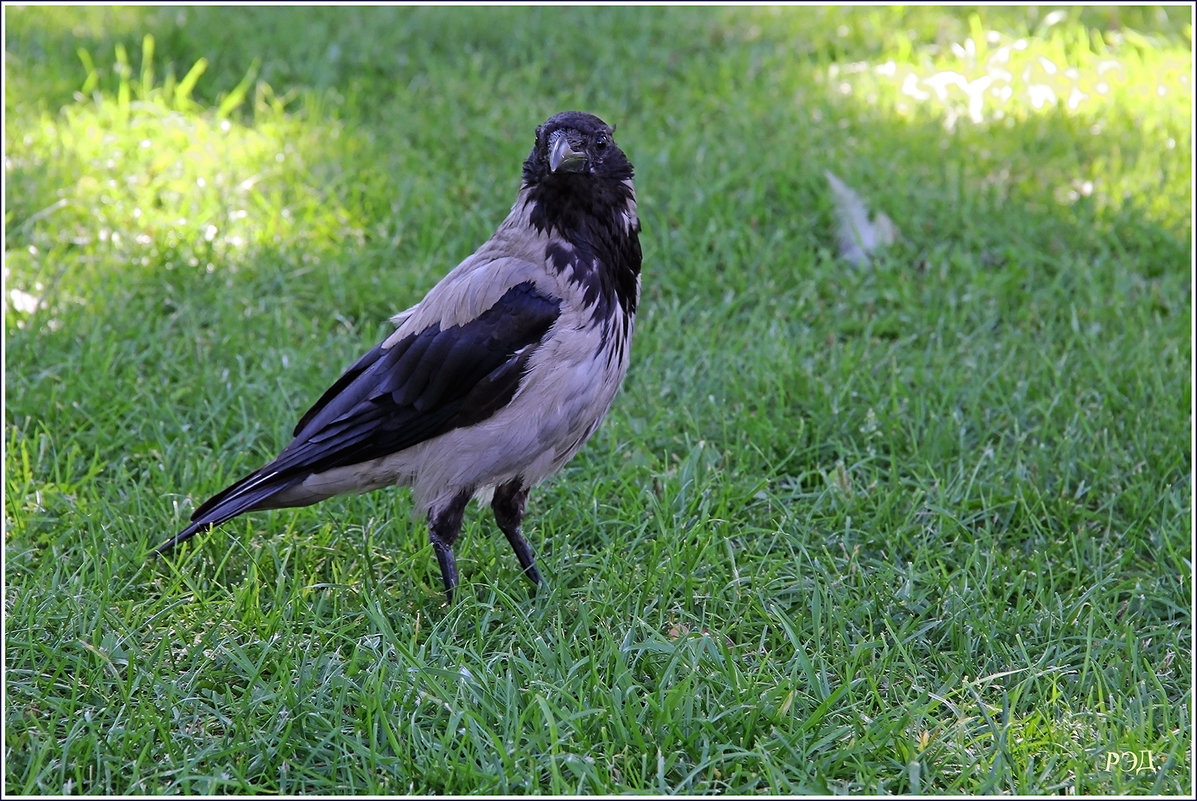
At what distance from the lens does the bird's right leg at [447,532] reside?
3455 millimetres

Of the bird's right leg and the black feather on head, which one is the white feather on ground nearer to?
the black feather on head

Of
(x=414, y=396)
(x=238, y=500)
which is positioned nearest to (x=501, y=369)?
(x=414, y=396)

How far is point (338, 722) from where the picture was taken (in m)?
2.91

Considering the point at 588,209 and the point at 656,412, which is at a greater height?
the point at 588,209

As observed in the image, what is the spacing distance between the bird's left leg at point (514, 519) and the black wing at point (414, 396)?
34cm

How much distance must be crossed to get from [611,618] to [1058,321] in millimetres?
2755

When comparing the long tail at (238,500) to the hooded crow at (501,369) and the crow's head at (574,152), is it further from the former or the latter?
the crow's head at (574,152)

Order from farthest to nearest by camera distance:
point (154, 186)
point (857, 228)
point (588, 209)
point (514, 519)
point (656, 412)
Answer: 1. point (154, 186)
2. point (857, 228)
3. point (656, 412)
4. point (514, 519)
5. point (588, 209)

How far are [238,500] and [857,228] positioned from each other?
3.27 metres

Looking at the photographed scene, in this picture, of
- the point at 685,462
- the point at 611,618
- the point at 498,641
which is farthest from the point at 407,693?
the point at 685,462

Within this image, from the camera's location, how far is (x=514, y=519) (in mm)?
3674

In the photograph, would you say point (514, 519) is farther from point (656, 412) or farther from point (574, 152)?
point (574, 152)

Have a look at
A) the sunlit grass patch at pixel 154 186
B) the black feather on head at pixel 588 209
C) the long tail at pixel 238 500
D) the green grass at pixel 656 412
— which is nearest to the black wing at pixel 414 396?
the long tail at pixel 238 500

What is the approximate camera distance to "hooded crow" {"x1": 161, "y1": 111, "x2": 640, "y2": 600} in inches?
130
